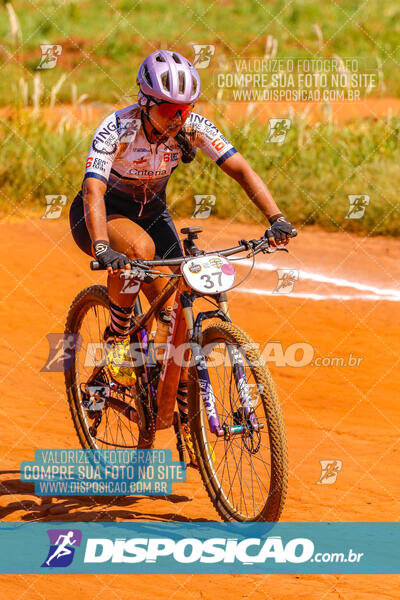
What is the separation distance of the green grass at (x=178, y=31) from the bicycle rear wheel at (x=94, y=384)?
47.7 feet

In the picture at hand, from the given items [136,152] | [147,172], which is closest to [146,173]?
[147,172]

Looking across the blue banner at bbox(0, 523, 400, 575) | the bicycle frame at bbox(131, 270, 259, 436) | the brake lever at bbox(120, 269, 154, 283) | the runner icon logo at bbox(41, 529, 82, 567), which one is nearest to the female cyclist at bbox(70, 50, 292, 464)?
the brake lever at bbox(120, 269, 154, 283)

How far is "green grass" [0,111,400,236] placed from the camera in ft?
39.5

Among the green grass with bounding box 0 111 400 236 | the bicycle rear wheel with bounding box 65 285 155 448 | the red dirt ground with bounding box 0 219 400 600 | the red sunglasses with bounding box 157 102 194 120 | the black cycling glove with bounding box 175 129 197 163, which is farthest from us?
the green grass with bounding box 0 111 400 236

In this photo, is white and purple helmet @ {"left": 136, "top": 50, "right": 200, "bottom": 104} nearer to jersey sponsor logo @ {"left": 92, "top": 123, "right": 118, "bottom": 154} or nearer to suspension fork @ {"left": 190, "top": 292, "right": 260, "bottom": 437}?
jersey sponsor logo @ {"left": 92, "top": 123, "right": 118, "bottom": 154}

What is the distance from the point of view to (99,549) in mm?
4988

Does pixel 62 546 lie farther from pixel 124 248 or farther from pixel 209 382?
pixel 124 248

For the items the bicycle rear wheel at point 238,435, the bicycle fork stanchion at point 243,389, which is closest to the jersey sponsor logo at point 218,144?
the bicycle rear wheel at point 238,435

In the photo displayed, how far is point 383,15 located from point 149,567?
75.5 ft

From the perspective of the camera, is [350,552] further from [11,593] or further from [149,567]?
[11,593]

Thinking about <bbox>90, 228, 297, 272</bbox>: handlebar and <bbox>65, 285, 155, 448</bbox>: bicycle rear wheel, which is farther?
<bbox>65, 285, 155, 448</bbox>: bicycle rear wheel

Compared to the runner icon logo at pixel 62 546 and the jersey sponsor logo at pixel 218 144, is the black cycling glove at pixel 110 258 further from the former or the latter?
the runner icon logo at pixel 62 546

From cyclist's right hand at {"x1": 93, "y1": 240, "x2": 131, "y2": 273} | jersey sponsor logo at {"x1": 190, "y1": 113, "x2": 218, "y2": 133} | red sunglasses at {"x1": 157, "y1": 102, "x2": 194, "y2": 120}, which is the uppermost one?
red sunglasses at {"x1": 157, "y1": 102, "x2": 194, "y2": 120}

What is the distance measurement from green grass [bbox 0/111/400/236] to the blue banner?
7.02 meters
